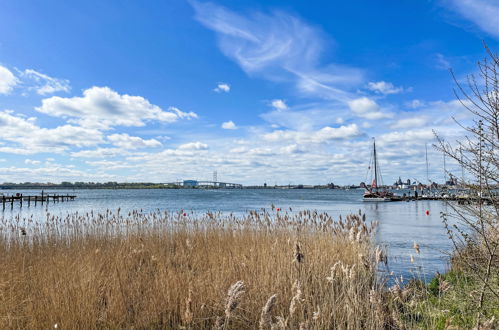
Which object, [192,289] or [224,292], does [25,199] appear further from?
[192,289]

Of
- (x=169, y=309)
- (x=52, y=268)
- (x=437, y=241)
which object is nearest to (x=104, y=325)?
(x=169, y=309)

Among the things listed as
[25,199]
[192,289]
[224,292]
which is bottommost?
[25,199]

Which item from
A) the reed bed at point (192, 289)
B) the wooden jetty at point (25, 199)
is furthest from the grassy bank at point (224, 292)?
the wooden jetty at point (25, 199)

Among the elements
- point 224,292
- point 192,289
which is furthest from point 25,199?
point 192,289

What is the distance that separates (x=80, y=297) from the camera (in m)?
4.79

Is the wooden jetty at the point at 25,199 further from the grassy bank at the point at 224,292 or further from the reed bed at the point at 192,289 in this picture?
the grassy bank at the point at 224,292

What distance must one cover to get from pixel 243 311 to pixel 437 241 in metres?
14.6

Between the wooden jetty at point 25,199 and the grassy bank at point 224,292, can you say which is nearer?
the grassy bank at point 224,292

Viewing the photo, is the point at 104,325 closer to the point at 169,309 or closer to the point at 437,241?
the point at 169,309

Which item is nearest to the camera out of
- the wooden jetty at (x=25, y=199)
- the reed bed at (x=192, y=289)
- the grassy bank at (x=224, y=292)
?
the grassy bank at (x=224, y=292)

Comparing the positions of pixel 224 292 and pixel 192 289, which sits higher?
pixel 192 289

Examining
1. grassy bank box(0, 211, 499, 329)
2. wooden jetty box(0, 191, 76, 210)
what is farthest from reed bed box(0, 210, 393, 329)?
wooden jetty box(0, 191, 76, 210)

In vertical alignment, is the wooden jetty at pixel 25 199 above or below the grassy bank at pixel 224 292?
below

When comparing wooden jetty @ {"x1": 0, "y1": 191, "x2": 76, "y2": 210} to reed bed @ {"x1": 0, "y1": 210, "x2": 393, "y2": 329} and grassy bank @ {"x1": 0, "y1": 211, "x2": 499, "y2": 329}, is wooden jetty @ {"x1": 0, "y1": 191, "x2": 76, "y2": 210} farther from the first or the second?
grassy bank @ {"x1": 0, "y1": 211, "x2": 499, "y2": 329}
